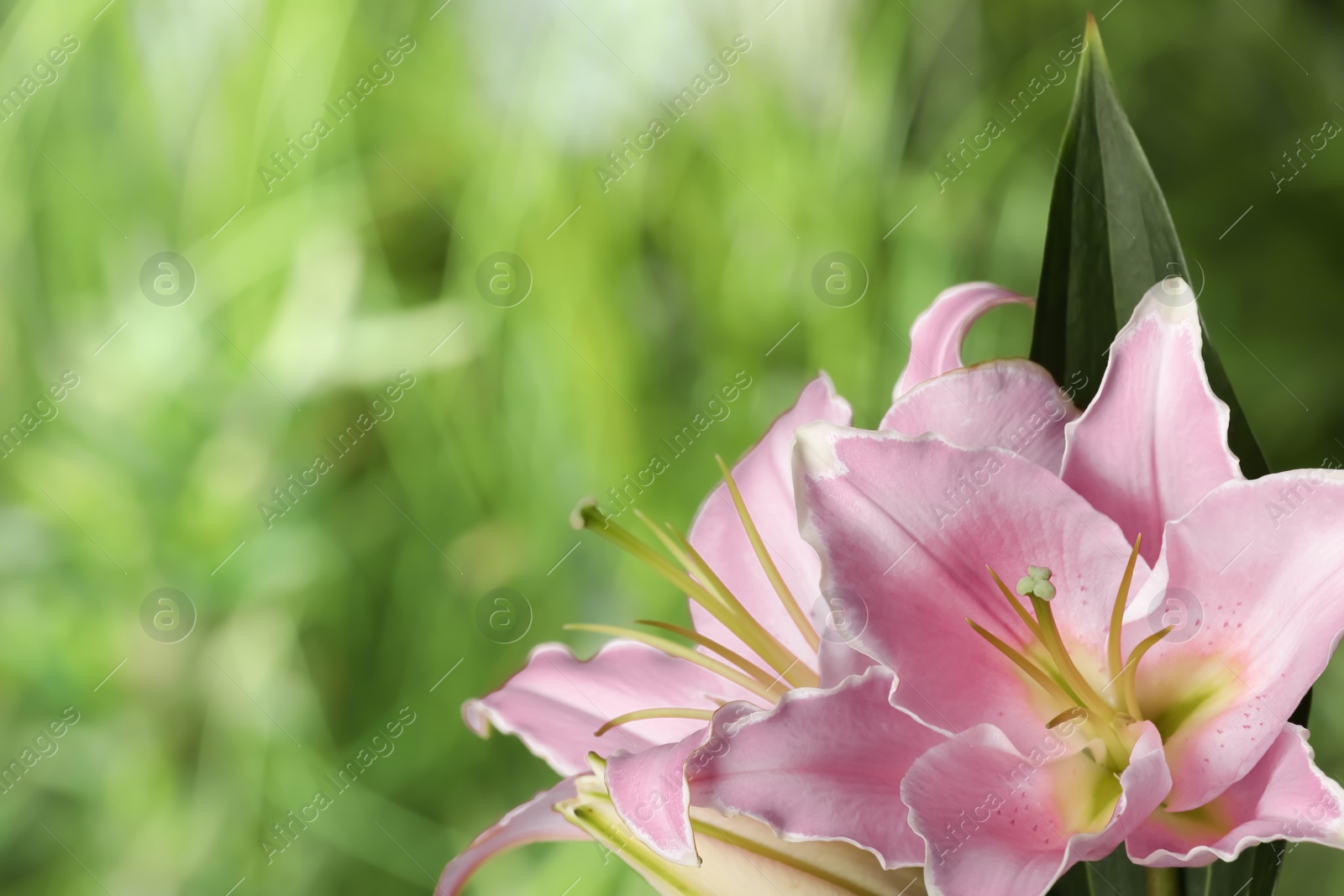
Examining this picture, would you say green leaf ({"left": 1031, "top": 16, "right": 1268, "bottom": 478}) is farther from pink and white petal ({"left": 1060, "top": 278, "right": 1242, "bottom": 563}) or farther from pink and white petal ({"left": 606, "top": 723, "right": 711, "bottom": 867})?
pink and white petal ({"left": 606, "top": 723, "right": 711, "bottom": 867})

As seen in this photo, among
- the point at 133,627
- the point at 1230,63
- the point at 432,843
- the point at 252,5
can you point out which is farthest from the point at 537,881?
the point at 1230,63

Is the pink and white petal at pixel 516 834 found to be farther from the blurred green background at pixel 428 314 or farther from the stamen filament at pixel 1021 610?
the blurred green background at pixel 428 314

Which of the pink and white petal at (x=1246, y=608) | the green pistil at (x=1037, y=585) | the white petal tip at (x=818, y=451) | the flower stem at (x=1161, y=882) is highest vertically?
the white petal tip at (x=818, y=451)

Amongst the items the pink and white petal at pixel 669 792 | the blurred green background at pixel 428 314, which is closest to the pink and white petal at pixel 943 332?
the pink and white petal at pixel 669 792

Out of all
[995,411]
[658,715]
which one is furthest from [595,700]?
[995,411]

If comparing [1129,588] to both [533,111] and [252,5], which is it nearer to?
[533,111]

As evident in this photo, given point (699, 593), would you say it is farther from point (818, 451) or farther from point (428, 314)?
point (428, 314)
